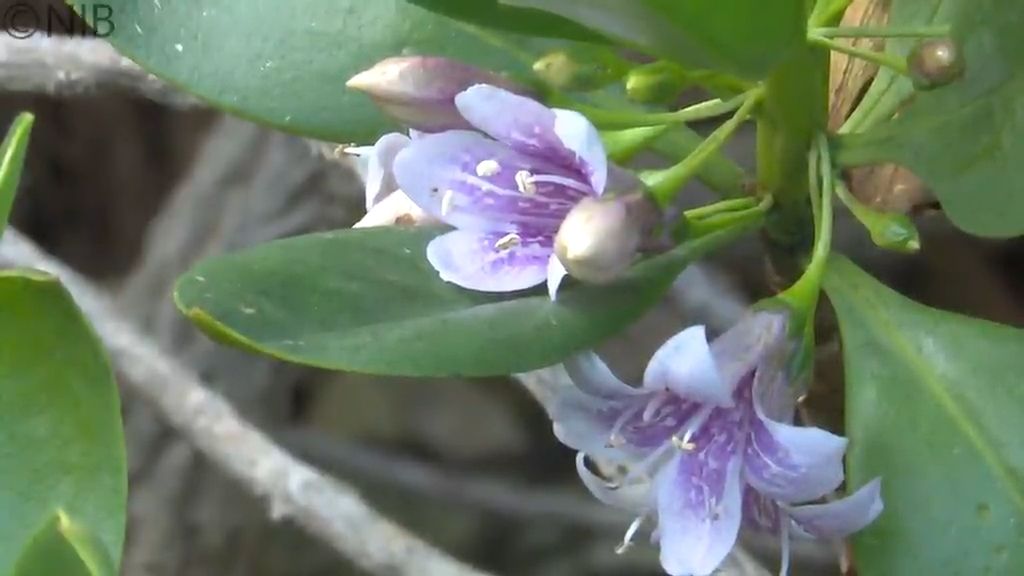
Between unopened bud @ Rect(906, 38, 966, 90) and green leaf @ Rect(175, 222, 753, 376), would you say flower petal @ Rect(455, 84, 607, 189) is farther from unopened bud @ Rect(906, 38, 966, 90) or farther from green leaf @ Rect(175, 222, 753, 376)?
unopened bud @ Rect(906, 38, 966, 90)

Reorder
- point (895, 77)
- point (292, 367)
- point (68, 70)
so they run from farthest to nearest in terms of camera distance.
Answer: point (292, 367) < point (68, 70) < point (895, 77)

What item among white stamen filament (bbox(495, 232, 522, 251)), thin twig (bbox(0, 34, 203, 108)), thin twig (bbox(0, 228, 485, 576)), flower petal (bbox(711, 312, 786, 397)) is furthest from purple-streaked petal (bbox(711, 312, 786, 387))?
thin twig (bbox(0, 34, 203, 108))

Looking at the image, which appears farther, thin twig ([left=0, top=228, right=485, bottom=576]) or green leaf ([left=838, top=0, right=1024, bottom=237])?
thin twig ([left=0, top=228, right=485, bottom=576])

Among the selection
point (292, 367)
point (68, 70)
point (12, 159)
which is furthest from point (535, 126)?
point (292, 367)

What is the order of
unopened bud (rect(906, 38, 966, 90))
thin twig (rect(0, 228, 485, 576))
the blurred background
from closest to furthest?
unopened bud (rect(906, 38, 966, 90))
thin twig (rect(0, 228, 485, 576))
the blurred background

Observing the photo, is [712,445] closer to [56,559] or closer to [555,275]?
[555,275]

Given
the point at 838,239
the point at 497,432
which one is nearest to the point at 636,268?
the point at 838,239
